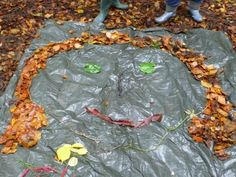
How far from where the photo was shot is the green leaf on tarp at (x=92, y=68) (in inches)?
127

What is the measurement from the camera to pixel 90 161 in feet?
8.18

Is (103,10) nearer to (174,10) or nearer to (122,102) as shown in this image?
(174,10)

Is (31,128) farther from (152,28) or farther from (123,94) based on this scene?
(152,28)

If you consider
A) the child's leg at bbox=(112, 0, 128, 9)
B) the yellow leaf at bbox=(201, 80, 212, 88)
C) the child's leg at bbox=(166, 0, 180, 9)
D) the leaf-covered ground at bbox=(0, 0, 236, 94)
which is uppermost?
the child's leg at bbox=(166, 0, 180, 9)

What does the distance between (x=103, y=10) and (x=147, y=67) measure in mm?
1131

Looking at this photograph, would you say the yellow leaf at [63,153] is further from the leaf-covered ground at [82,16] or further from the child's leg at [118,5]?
the child's leg at [118,5]

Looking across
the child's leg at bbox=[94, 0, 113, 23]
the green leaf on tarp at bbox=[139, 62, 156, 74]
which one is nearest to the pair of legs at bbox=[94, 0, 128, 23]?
the child's leg at bbox=[94, 0, 113, 23]

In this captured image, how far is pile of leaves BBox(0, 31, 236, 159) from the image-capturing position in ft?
8.67

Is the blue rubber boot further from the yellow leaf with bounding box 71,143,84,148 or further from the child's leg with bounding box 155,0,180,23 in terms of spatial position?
the yellow leaf with bounding box 71,143,84,148

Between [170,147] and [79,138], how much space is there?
0.71m

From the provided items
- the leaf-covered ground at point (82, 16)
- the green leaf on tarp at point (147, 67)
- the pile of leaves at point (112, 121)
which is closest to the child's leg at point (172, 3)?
the leaf-covered ground at point (82, 16)

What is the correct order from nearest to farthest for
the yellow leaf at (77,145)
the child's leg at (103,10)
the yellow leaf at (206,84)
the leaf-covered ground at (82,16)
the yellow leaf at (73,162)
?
1. the yellow leaf at (73,162)
2. the yellow leaf at (77,145)
3. the yellow leaf at (206,84)
4. the leaf-covered ground at (82,16)
5. the child's leg at (103,10)

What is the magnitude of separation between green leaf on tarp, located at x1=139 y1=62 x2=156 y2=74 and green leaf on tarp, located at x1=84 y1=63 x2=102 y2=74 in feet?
1.32

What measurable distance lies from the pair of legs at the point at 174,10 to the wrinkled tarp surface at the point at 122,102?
0.30 metres
